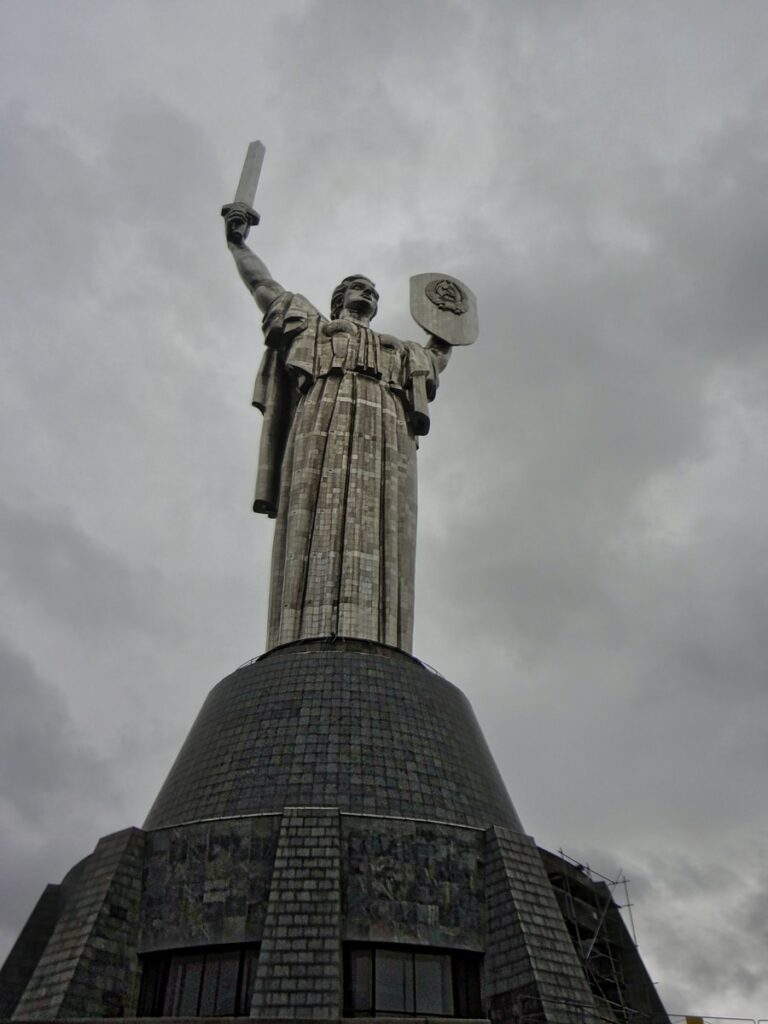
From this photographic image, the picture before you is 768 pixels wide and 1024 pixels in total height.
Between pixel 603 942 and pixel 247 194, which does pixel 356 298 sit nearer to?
pixel 247 194

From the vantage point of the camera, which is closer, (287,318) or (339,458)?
(339,458)

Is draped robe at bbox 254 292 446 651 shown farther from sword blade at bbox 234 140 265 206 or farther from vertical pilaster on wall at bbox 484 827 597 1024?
vertical pilaster on wall at bbox 484 827 597 1024

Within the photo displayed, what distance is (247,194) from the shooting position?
23.4 m

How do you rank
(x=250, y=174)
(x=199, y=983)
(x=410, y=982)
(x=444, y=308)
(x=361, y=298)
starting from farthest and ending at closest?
1. (x=250, y=174)
2. (x=444, y=308)
3. (x=361, y=298)
4. (x=199, y=983)
5. (x=410, y=982)

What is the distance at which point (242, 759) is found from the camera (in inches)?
563

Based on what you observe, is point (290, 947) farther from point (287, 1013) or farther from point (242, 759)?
point (242, 759)

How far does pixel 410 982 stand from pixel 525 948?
1.44 m

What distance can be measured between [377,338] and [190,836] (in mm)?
11311

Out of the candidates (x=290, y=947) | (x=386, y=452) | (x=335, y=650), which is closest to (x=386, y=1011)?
(x=290, y=947)

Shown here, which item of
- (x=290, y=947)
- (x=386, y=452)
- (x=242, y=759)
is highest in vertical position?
(x=386, y=452)

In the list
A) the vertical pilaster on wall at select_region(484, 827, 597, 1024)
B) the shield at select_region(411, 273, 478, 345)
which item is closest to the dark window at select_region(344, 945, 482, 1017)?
the vertical pilaster on wall at select_region(484, 827, 597, 1024)

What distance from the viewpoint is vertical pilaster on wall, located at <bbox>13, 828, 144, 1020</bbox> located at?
11945 mm

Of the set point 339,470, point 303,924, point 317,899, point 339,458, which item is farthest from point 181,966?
point 339,458

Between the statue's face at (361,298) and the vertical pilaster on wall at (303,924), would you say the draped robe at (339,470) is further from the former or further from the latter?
the vertical pilaster on wall at (303,924)
